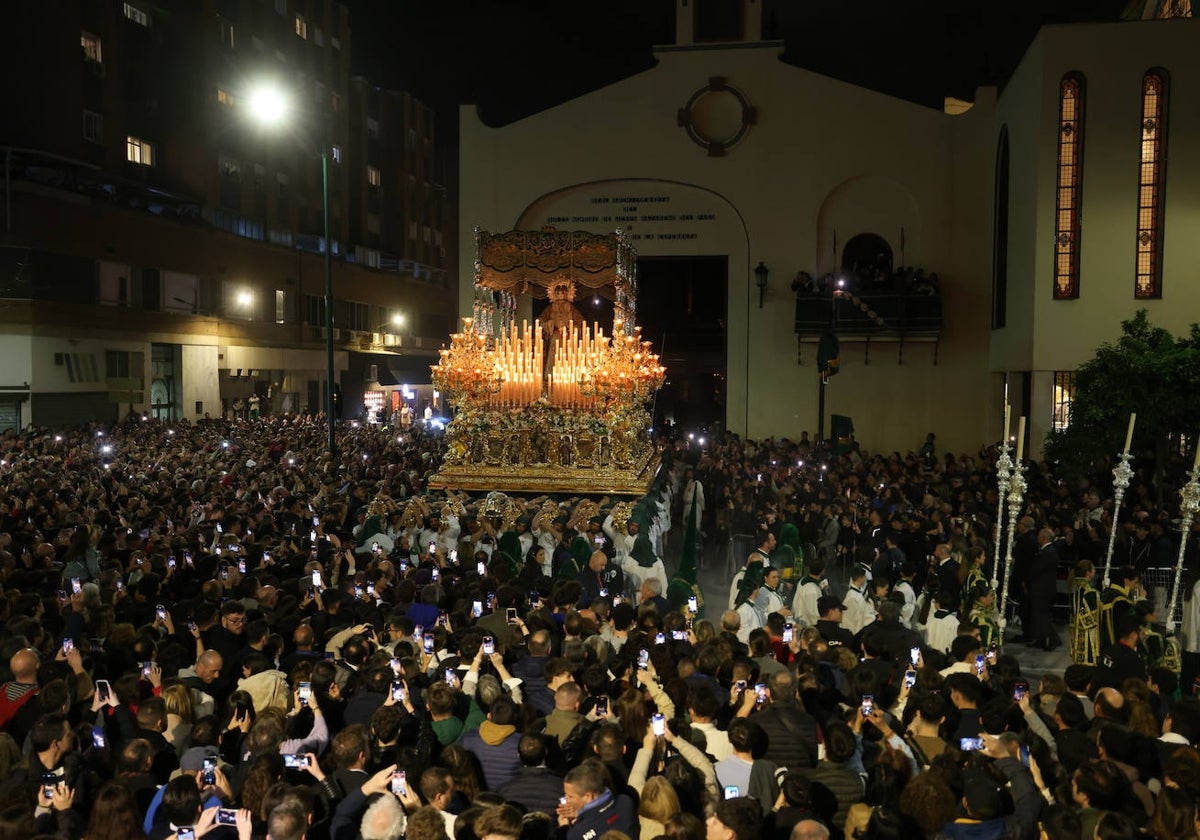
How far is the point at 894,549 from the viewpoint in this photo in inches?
435

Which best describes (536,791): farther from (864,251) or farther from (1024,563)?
(864,251)

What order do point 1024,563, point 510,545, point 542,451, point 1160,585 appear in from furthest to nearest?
point 542,451, point 510,545, point 1160,585, point 1024,563

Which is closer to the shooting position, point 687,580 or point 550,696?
point 550,696

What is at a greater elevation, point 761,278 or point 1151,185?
point 1151,185

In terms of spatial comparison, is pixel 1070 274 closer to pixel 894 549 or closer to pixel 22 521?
pixel 894 549

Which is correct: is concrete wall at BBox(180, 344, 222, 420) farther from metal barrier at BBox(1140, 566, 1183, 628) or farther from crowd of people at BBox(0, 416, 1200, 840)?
metal barrier at BBox(1140, 566, 1183, 628)

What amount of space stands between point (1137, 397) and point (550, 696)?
1236 centimetres

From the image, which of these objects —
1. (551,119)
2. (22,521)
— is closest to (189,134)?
(551,119)

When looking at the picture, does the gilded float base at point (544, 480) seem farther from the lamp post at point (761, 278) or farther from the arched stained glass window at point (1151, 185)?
the arched stained glass window at point (1151, 185)

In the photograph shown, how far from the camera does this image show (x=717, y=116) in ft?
89.0

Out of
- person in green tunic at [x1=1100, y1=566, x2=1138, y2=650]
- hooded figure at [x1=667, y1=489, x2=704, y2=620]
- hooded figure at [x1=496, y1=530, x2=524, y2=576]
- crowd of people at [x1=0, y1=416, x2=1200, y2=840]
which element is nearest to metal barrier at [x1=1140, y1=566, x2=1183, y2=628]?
crowd of people at [x1=0, y1=416, x2=1200, y2=840]

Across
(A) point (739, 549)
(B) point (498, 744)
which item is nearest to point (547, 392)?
(A) point (739, 549)

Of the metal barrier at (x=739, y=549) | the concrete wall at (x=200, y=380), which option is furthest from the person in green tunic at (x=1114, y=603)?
the concrete wall at (x=200, y=380)

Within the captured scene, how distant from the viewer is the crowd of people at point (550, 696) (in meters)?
4.58
